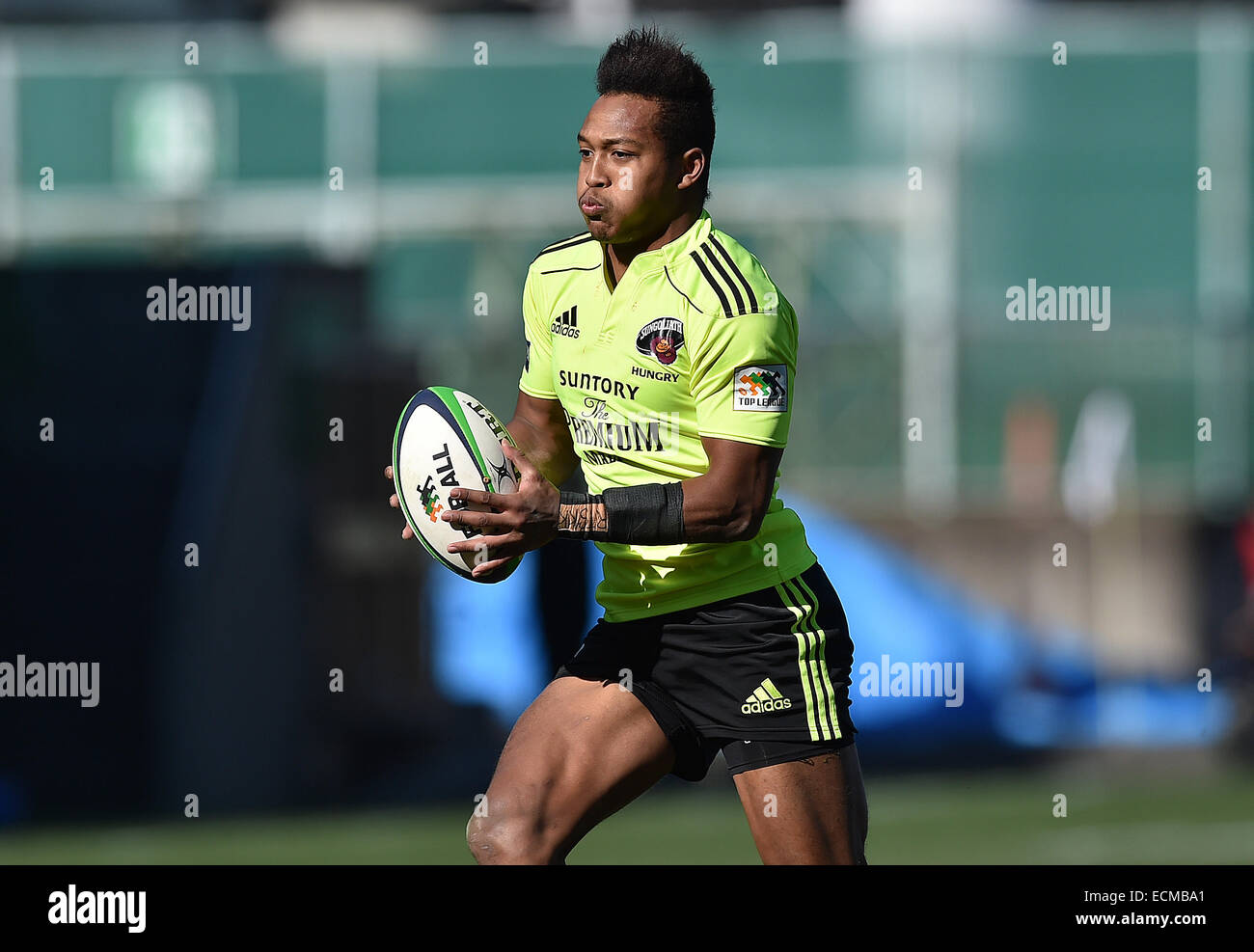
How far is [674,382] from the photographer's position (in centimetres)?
580

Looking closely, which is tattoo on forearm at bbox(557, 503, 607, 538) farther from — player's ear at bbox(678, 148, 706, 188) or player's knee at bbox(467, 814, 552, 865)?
player's ear at bbox(678, 148, 706, 188)

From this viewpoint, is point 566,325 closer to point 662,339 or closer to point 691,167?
point 662,339

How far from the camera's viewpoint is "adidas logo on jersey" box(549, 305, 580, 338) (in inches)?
236

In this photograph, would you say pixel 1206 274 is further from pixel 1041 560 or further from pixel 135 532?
pixel 135 532

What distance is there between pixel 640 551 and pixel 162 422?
9232 mm

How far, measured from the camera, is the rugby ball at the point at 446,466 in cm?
573

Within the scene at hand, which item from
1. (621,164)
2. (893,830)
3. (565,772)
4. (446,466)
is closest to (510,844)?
(565,772)

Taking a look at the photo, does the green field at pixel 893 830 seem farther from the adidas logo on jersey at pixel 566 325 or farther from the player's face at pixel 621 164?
the player's face at pixel 621 164

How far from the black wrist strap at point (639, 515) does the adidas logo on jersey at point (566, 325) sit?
→ 624mm

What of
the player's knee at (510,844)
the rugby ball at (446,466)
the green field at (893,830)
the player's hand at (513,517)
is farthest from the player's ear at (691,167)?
the green field at (893,830)

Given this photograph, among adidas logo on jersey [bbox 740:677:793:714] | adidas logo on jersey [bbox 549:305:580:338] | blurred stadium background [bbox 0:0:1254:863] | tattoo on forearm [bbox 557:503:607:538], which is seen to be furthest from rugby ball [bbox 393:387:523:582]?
blurred stadium background [bbox 0:0:1254:863]

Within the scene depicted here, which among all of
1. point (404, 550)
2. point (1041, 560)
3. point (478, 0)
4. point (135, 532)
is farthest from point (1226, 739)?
point (478, 0)

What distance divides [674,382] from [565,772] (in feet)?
3.89

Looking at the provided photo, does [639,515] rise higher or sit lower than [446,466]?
lower
